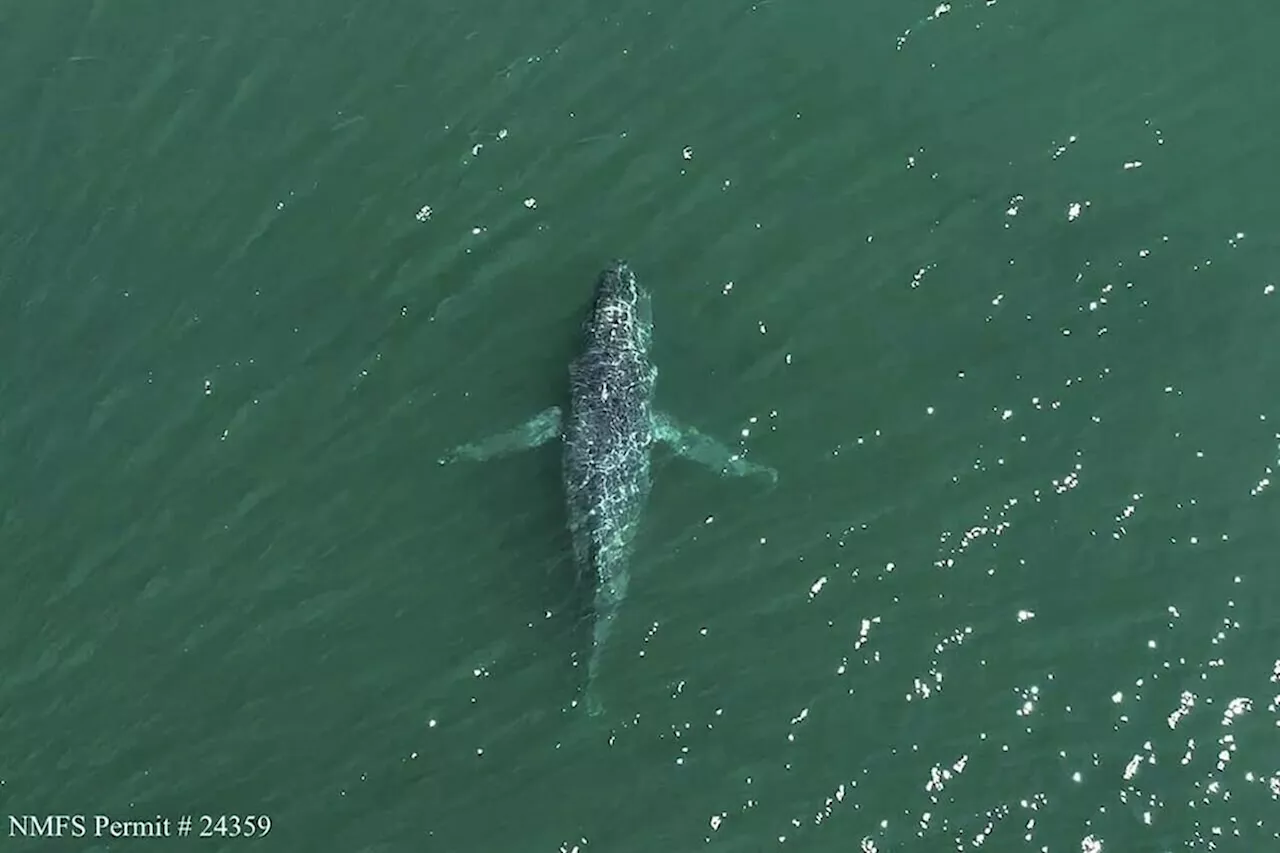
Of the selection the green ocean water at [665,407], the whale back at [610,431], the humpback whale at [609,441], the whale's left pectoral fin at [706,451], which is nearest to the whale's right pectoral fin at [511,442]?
the humpback whale at [609,441]

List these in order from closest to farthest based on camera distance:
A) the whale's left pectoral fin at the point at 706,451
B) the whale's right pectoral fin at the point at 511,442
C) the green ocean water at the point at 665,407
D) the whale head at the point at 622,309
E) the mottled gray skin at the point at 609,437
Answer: the green ocean water at the point at 665,407
the mottled gray skin at the point at 609,437
the whale's left pectoral fin at the point at 706,451
the whale's right pectoral fin at the point at 511,442
the whale head at the point at 622,309

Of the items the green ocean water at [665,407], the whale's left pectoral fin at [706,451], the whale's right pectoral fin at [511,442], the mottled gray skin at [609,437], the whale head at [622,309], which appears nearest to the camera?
the green ocean water at [665,407]

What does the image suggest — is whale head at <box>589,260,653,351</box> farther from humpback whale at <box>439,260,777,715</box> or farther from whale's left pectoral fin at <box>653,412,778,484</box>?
whale's left pectoral fin at <box>653,412,778,484</box>

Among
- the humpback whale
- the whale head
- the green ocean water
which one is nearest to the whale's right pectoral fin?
the humpback whale

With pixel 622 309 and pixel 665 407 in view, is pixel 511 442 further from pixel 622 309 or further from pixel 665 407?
pixel 622 309

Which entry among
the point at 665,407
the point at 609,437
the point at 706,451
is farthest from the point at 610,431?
the point at 706,451

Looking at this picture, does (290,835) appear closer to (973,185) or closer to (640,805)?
(640,805)

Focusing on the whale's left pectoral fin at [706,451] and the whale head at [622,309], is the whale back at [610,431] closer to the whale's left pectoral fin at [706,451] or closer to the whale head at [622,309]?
the whale head at [622,309]
